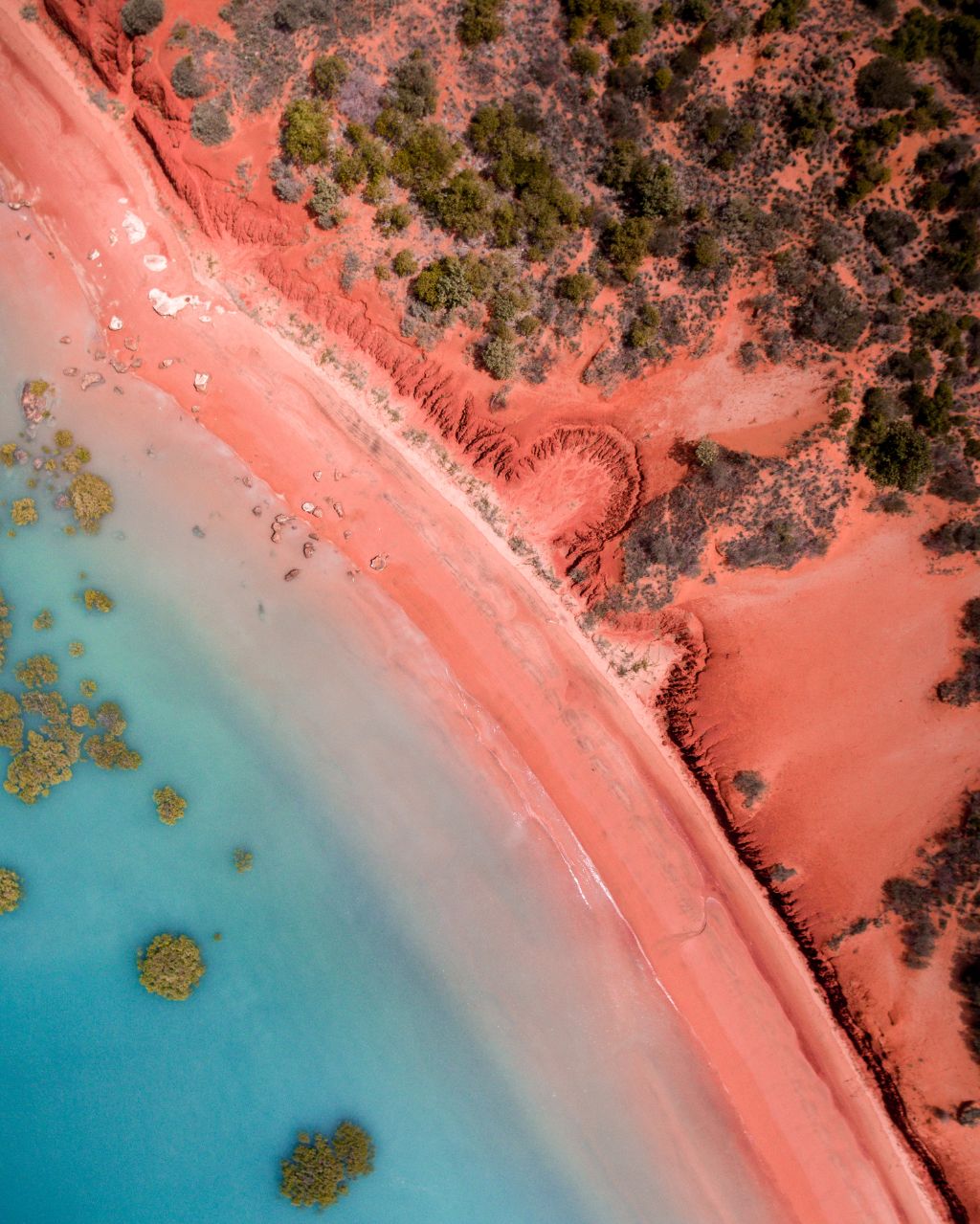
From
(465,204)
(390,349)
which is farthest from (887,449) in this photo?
(390,349)

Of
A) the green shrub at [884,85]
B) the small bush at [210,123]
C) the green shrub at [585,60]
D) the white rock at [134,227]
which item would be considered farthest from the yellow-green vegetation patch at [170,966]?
the green shrub at [884,85]

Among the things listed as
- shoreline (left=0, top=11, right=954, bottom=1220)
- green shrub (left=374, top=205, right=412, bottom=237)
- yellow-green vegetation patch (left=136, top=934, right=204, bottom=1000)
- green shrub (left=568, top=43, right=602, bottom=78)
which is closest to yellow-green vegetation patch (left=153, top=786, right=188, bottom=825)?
yellow-green vegetation patch (left=136, top=934, right=204, bottom=1000)

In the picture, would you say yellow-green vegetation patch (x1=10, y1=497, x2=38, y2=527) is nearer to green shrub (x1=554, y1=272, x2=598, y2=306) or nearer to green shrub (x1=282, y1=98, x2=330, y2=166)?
green shrub (x1=282, y1=98, x2=330, y2=166)

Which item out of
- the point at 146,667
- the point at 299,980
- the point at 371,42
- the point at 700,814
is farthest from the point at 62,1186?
the point at 371,42

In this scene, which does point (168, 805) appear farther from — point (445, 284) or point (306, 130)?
point (306, 130)

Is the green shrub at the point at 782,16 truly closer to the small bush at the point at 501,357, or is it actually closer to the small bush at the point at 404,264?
the small bush at the point at 501,357
